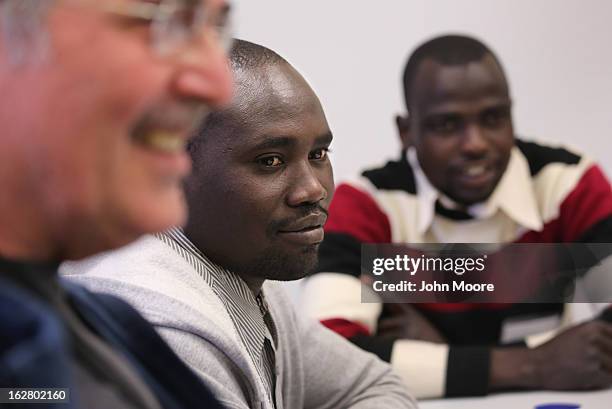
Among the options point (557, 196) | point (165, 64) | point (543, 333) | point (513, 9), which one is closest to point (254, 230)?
point (165, 64)

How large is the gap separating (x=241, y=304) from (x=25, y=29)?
0.43m

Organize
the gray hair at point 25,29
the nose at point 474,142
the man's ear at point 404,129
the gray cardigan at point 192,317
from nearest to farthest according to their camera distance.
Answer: the gray hair at point 25,29 → the gray cardigan at point 192,317 → the nose at point 474,142 → the man's ear at point 404,129

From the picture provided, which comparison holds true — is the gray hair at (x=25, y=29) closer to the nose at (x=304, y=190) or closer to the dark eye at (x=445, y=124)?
the nose at (x=304, y=190)

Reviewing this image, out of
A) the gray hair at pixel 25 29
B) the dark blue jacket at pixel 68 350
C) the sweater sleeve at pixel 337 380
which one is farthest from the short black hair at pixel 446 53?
the gray hair at pixel 25 29

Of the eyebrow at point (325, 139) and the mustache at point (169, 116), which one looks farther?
the eyebrow at point (325, 139)

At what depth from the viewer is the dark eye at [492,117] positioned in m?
1.44

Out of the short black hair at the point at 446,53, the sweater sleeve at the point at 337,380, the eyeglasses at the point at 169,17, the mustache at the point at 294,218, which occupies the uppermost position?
the eyeglasses at the point at 169,17

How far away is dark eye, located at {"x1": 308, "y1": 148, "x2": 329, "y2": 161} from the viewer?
2.61 ft

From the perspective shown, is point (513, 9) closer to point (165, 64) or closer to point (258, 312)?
point (258, 312)

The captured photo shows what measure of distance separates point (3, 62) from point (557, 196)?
1.21m

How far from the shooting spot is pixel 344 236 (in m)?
1.35

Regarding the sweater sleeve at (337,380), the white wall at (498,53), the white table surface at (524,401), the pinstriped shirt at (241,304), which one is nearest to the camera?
the pinstriped shirt at (241,304)

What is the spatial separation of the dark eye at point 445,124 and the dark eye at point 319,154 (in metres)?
0.68

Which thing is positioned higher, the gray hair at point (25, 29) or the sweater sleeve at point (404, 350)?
the gray hair at point (25, 29)
